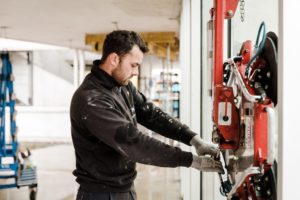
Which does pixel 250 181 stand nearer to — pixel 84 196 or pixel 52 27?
pixel 84 196

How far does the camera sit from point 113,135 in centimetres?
A: 169

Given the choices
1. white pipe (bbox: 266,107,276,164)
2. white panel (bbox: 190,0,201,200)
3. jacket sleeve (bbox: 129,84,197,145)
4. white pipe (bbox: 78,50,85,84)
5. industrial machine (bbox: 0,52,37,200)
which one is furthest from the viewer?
white pipe (bbox: 78,50,85,84)

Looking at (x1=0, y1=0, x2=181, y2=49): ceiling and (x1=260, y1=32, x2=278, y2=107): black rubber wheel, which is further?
(x1=0, y1=0, x2=181, y2=49): ceiling

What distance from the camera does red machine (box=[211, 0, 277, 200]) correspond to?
1104mm

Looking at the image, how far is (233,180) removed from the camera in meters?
1.42

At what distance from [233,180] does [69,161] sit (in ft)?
22.7

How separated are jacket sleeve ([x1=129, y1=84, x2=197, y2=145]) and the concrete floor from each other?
299 cm

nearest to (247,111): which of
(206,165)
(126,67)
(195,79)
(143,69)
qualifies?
(206,165)

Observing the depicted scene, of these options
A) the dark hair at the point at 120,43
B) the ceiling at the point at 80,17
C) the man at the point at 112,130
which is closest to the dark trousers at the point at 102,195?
the man at the point at 112,130

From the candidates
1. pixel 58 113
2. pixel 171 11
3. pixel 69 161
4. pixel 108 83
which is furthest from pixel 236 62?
pixel 58 113

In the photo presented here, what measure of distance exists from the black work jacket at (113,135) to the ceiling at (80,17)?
2.82 m

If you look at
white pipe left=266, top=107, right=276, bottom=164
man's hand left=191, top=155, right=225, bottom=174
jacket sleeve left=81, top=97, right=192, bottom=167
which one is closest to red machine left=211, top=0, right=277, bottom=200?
white pipe left=266, top=107, right=276, bottom=164
